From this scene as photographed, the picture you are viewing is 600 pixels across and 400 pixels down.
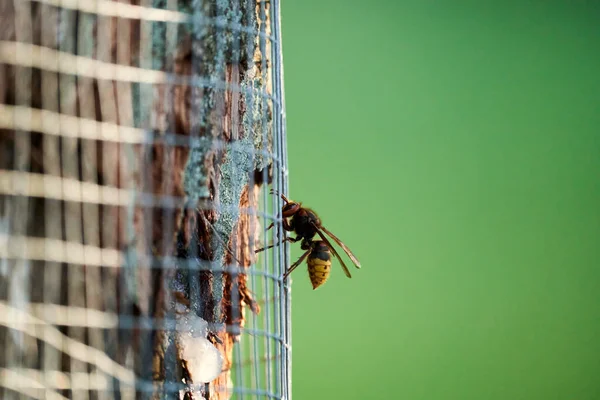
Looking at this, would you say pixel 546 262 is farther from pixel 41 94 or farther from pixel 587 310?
pixel 41 94

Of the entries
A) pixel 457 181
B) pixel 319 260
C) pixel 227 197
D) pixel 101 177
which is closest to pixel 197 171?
pixel 101 177

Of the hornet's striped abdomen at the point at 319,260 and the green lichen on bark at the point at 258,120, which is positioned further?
the hornet's striped abdomen at the point at 319,260

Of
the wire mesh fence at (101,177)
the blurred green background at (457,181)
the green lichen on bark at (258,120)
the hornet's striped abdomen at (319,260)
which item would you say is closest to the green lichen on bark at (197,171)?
the wire mesh fence at (101,177)

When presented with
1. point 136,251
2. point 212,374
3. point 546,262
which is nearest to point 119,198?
point 136,251

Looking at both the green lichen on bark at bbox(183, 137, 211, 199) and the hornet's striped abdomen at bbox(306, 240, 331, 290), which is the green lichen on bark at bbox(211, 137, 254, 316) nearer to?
the green lichen on bark at bbox(183, 137, 211, 199)

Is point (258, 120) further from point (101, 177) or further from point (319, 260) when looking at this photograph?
point (319, 260)

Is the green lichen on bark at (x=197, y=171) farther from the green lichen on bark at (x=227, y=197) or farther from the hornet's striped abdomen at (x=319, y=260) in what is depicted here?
the hornet's striped abdomen at (x=319, y=260)
